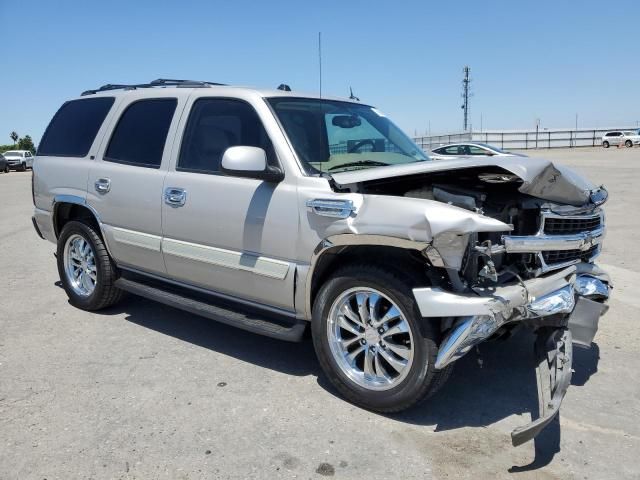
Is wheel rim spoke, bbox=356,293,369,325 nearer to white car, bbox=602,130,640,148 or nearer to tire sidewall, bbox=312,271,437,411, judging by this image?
tire sidewall, bbox=312,271,437,411

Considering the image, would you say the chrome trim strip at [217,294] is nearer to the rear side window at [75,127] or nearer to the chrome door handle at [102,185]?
the chrome door handle at [102,185]

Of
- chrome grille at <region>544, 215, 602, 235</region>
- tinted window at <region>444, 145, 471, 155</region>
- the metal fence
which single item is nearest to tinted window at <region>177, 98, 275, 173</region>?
chrome grille at <region>544, 215, 602, 235</region>

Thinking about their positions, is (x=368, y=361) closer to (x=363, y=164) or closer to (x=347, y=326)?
(x=347, y=326)

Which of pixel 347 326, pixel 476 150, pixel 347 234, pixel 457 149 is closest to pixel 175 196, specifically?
pixel 347 234

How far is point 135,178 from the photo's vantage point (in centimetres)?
448

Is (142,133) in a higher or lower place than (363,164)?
higher

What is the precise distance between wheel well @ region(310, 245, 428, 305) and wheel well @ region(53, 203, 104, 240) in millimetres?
2558

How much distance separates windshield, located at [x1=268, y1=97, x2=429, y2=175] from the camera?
3791 mm

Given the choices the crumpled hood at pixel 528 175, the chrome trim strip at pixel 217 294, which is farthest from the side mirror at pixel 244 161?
the chrome trim strip at pixel 217 294

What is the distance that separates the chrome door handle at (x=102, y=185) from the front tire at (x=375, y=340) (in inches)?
93.6

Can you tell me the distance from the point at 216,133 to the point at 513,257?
2310 millimetres

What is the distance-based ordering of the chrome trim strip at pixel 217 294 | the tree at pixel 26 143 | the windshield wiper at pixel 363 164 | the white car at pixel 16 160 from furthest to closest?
the tree at pixel 26 143 → the white car at pixel 16 160 → the windshield wiper at pixel 363 164 → the chrome trim strip at pixel 217 294

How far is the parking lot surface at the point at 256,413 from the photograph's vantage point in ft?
9.23

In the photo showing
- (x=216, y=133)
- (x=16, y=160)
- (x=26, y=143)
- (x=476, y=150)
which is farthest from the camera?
(x=26, y=143)
